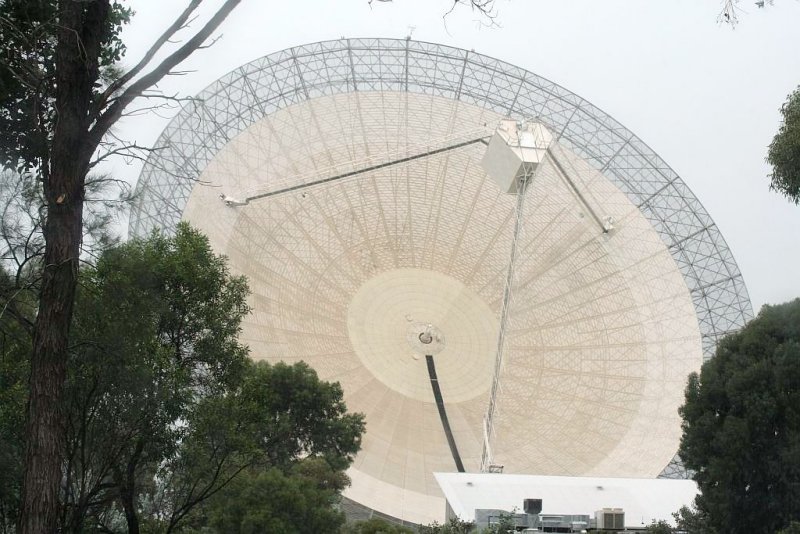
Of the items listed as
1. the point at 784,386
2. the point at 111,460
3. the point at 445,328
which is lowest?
the point at 111,460

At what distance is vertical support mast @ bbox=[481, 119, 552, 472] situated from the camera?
34.7 metres

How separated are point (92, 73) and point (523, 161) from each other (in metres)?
25.8

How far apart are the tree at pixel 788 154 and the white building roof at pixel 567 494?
1706cm

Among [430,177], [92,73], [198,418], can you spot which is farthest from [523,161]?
[92,73]

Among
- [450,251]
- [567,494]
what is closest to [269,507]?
[567,494]

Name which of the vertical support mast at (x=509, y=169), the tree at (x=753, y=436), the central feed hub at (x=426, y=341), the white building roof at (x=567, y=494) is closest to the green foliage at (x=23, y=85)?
the tree at (x=753, y=436)

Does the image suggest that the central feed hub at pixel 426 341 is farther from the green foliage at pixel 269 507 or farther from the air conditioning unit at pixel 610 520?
the green foliage at pixel 269 507

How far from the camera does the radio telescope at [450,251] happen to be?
39.4 metres

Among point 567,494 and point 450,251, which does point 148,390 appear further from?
point 450,251

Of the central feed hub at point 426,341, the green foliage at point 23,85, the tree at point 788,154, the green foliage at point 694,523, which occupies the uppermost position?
the central feed hub at point 426,341

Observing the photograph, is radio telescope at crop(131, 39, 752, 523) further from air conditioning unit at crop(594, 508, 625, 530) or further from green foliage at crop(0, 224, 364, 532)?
green foliage at crop(0, 224, 364, 532)

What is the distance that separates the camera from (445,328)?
41.6m

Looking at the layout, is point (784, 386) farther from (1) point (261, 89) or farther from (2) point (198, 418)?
(1) point (261, 89)

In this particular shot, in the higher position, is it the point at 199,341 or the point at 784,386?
the point at 784,386
